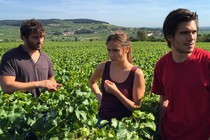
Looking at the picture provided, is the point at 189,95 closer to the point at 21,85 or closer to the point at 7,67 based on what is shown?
the point at 21,85

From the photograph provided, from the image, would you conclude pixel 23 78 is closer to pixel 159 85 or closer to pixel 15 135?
pixel 15 135

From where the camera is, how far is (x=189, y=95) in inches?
118

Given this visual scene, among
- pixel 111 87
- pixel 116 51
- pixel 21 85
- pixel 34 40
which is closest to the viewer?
pixel 111 87

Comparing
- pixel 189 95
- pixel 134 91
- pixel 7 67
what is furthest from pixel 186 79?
pixel 7 67

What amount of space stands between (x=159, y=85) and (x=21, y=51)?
185cm

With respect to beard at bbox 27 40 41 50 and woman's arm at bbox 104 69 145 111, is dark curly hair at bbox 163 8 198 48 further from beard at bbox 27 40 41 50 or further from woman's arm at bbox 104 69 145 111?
beard at bbox 27 40 41 50

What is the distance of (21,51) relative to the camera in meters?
4.47

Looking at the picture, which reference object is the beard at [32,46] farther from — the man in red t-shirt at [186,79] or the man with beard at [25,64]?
the man in red t-shirt at [186,79]

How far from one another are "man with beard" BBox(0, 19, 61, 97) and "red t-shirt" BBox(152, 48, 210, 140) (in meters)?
1.55

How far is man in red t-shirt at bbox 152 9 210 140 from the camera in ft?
9.70

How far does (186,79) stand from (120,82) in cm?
97

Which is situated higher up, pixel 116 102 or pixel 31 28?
pixel 31 28

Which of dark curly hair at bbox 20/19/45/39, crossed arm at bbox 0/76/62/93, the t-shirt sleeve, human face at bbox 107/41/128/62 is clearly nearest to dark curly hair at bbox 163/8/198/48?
human face at bbox 107/41/128/62

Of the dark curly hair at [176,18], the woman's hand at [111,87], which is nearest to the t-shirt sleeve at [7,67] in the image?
the woman's hand at [111,87]
